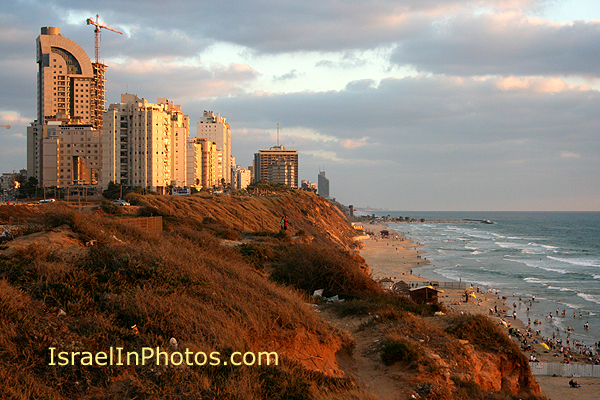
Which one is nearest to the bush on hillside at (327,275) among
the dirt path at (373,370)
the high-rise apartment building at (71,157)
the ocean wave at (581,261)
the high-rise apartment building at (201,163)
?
the dirt path at (373,370)

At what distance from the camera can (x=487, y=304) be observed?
3528cm

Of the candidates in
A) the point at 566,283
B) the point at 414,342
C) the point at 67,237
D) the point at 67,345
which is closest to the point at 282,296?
the point at 414,342

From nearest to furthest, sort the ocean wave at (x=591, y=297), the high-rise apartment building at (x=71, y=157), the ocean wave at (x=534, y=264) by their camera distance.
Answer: the ocean wave at (x=591, y=297), the ocean wave at (x=534, y=264), the high-rise apartment building at (x=71, y=157)

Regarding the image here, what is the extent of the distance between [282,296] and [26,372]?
18.0 feet

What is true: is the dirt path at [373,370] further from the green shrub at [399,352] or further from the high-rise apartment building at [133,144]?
the high-rise apartment building at [133,144]

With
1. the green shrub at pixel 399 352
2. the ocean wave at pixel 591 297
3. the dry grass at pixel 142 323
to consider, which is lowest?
the ocean wave at pixel 591 297

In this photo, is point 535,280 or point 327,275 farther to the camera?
point 535,280

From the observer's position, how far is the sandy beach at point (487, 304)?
1942cm

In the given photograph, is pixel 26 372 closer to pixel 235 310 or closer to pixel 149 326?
pixel 149 326

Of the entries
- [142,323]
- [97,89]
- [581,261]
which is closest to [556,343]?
[142,323]

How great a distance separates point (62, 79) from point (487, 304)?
127 meters

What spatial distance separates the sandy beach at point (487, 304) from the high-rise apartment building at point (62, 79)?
9380cm

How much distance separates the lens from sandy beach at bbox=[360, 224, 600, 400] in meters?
19.4

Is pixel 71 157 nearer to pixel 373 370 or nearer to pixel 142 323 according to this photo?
pixel 142 323
